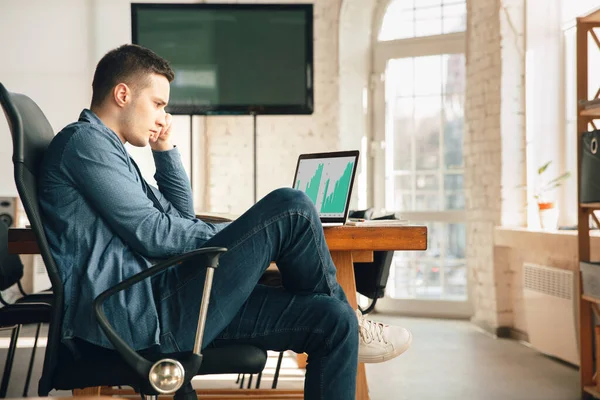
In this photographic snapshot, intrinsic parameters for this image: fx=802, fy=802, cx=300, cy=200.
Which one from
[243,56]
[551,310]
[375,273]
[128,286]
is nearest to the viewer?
[128,286]

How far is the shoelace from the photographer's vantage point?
7.45 ft

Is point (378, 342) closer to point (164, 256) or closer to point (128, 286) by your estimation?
point (164, 256)

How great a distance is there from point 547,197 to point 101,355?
4.03m

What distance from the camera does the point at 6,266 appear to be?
344cm

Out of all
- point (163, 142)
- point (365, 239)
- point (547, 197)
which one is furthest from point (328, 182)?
point (547, 197)

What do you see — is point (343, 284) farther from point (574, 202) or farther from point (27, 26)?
point (27, 26)

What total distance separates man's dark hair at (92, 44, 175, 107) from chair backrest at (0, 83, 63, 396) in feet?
0.77

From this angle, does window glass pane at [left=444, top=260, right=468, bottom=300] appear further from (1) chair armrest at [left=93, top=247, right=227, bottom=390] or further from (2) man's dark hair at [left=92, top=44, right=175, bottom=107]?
(1) chair armrest at [left=93, top=247, right=227, bottom=390]

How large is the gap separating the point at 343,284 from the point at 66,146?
105 centimetres

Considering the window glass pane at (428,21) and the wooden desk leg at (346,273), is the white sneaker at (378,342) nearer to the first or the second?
the wooden desk leg at (346,273)

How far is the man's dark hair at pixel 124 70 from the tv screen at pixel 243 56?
3842mm

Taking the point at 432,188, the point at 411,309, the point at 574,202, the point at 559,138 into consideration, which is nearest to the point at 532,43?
the point at 559,138

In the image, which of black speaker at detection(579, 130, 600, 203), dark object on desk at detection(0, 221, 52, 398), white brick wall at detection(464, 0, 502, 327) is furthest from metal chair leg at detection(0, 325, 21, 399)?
white brick wall at detection(464, 0, 502, 327)

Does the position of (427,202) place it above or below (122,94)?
below
